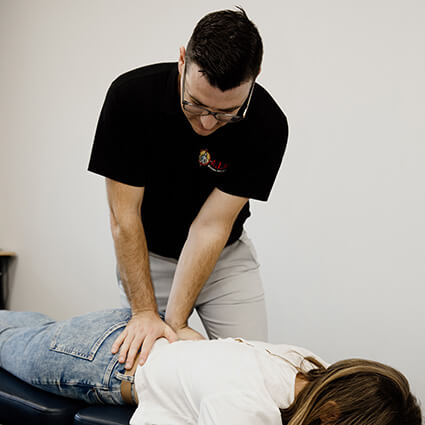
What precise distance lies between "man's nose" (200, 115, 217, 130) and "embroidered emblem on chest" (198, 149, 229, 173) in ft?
0.71

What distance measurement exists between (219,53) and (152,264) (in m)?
0.87

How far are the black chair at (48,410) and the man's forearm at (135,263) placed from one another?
1.06ft

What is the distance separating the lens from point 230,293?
1805 millimetres

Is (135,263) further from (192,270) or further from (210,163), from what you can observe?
(210,163)

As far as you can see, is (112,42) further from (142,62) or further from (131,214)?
(131,214)

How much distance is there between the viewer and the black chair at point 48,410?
134cm

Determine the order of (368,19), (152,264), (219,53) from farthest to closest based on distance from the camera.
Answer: (368,19), (152,264), (219,53)

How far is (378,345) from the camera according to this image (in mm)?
2229

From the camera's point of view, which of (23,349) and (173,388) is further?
(23,349)

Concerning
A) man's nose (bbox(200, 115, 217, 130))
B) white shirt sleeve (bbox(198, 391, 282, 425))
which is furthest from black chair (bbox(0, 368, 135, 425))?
man's nose (bbox(200, 115, 217, 130))

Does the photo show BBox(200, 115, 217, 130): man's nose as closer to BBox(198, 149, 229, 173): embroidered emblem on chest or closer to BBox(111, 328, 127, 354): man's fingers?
BBox(198, 149, 229, 173): embroidered emblem on chest

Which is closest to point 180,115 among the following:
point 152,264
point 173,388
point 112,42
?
point 152,264

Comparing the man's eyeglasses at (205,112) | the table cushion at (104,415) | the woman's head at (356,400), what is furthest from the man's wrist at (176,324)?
the man's eyeglasses at (205,112)

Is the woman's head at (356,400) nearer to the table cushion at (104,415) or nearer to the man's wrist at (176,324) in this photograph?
the table cushion at (104,415)
